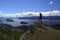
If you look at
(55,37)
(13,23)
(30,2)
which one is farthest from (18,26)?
(55,37)

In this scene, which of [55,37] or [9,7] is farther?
[9,7]

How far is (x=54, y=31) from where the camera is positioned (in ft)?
14.6

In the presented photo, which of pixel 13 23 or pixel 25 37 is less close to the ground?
pixel 13 23

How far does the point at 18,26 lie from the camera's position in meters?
4.57

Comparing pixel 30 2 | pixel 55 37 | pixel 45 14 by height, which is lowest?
pixel 55 37

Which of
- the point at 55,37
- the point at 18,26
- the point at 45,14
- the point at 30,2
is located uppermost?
the point at 30,2

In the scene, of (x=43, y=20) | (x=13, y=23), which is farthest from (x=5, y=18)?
(x=43, y=20)

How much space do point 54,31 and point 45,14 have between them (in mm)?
581

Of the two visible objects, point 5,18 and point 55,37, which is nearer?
point 55,37

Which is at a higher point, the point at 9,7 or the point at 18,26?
the point at 9,7

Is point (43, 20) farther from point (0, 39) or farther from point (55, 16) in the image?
point (0, 39)

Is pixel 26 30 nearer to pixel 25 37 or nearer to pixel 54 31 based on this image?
pixel 25 37

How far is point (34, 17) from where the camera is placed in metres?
4.61

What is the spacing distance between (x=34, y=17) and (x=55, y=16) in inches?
25.3
